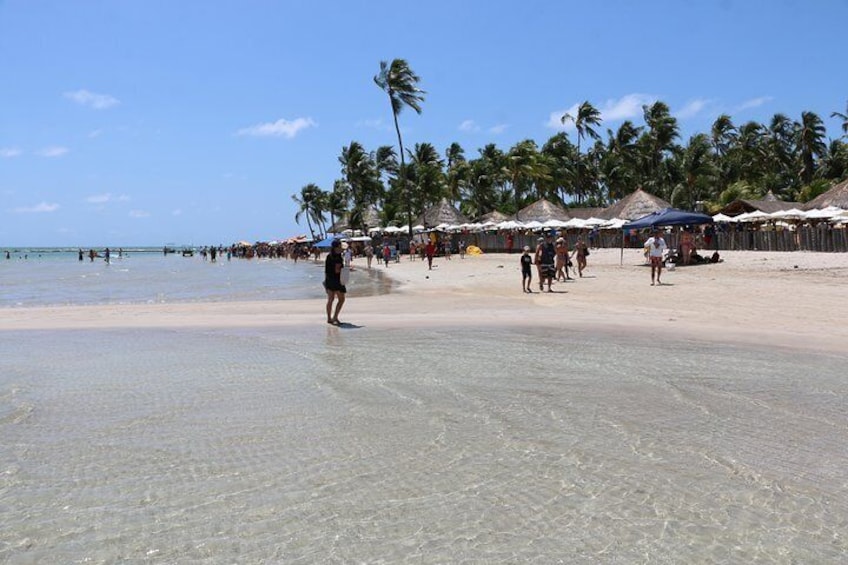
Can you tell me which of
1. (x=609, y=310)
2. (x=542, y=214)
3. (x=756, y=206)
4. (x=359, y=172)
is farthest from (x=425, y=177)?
(x=609, y=310)

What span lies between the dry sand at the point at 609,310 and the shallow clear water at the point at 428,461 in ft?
9.87

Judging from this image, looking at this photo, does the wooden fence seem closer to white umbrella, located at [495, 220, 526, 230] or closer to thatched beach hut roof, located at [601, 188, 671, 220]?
white umbrella, located at [495, 220, 526, 230]

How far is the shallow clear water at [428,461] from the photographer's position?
3.53 meters

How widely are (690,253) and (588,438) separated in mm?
22038

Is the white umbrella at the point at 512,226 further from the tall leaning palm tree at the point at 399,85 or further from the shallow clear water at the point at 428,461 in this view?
the shallow clear water at the point at 428,461

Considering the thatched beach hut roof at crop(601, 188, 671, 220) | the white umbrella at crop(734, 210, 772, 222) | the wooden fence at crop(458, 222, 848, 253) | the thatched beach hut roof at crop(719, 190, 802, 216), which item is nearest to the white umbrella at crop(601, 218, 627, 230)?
the thatched beach hut roof at crop(601, 188, 671, 220)

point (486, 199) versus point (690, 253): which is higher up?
point (486, 199)

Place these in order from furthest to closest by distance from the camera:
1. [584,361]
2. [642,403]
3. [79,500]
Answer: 1. [584,361]
2. [642,403]
3. [79,500]

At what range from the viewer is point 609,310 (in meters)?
14.6

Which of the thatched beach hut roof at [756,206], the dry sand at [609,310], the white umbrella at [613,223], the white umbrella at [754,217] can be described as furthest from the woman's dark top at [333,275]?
the thatched beach hut roof at [756,206]

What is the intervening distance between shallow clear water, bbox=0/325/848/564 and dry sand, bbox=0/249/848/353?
3.01 m

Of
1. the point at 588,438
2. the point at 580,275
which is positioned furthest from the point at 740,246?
the point at 588,438

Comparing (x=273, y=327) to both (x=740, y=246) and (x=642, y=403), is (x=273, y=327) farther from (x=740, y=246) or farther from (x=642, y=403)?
(x=740, y=246)

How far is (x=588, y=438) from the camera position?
5254mm
